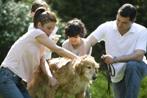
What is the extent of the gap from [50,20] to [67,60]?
130 centimetres

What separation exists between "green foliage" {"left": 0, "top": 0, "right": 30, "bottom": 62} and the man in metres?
6.13

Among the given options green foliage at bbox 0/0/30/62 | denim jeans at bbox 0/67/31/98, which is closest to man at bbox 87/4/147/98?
denim jeans at bbox 0/67/31/98

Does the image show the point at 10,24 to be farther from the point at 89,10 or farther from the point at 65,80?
the point at 65,80

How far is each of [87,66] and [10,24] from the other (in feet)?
21.8

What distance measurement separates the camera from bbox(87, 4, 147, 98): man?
783 cm

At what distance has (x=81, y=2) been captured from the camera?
53.1 feet

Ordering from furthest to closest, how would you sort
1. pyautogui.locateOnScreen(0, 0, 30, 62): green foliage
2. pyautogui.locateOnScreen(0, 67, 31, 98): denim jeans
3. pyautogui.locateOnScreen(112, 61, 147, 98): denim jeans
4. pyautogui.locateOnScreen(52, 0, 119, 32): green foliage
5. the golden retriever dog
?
pyautogui.locateOnScreen(52, 0, 119, 32): green foliage, pyautogui.locateOnScreen(0, 0, 30, 62): green foliage, the golden retriever dog, pyautogui.locateOnScreen(112, 61, 147, 98): denim jeans, pyautogui.locateOnScreen(0, 67, 31, 98): denim jeans

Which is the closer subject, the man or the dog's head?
the man

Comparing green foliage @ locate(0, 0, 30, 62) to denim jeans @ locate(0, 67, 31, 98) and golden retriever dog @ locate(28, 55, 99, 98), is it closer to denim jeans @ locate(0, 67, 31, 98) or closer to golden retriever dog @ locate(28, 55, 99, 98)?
golden retriever dog @ locate(28, 55, 99, 98)

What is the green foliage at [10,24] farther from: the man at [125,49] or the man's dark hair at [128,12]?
the man's dark hair at [128,12]

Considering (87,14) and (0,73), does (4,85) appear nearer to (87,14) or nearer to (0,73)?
(0,73)

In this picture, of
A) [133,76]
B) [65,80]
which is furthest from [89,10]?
[133,76]

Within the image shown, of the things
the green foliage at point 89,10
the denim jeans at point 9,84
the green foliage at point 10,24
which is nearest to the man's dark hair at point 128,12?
the denim jeans at point 9,84

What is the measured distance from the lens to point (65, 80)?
8.32 meters
